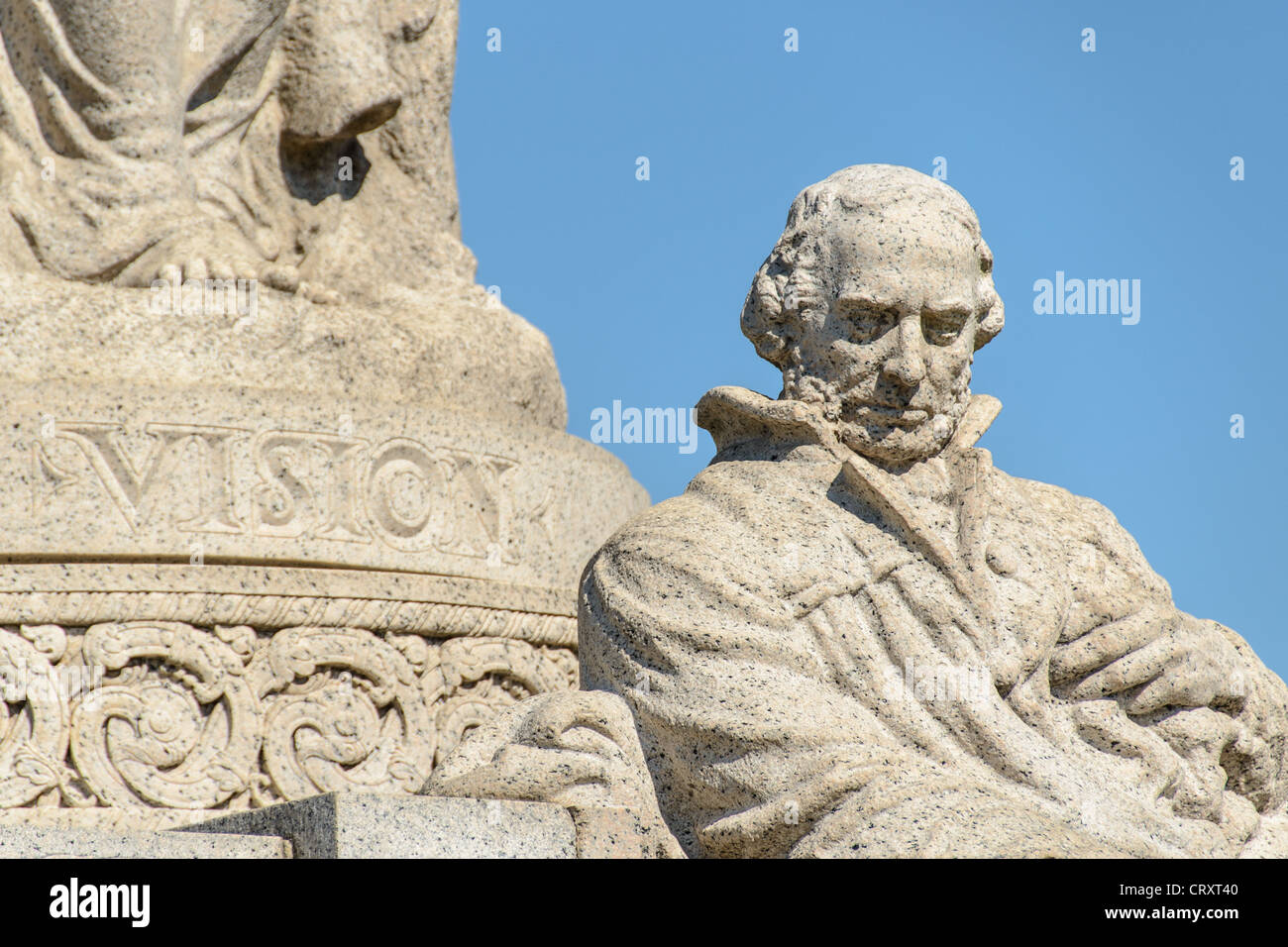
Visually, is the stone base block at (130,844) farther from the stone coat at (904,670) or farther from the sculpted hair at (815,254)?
the sculpted hair at (815,254)

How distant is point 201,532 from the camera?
634 cm

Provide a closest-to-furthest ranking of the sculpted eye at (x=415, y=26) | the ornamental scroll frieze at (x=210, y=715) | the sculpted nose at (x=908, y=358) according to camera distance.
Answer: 1. the sculpted nose at (x=908, y=358)
2. the ornamental scroll frieze at (x=210, y=715)
3. the sculpted eye at (x=415, y=26)

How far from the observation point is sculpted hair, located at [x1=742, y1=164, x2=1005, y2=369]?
484 centimetres

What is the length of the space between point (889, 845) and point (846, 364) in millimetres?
1145

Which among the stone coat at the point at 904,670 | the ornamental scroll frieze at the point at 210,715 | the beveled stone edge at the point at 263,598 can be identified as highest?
the stone coat at the point at 904,670

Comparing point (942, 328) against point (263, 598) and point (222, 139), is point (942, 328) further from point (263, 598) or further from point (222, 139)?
point (222, 139)

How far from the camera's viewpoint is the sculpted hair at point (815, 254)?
484 centimetres

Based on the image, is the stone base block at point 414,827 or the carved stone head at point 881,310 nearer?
the stone base block at point 414,827

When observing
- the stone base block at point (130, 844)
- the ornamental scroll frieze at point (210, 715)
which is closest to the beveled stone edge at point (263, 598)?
the ornamental scroll frieze at point (210, 715)

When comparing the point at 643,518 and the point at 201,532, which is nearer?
the point at 643,518

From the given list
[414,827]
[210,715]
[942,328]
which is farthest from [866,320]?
[210,715]

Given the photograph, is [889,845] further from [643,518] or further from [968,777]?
[643,518]

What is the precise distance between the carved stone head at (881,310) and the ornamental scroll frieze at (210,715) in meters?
2.09
